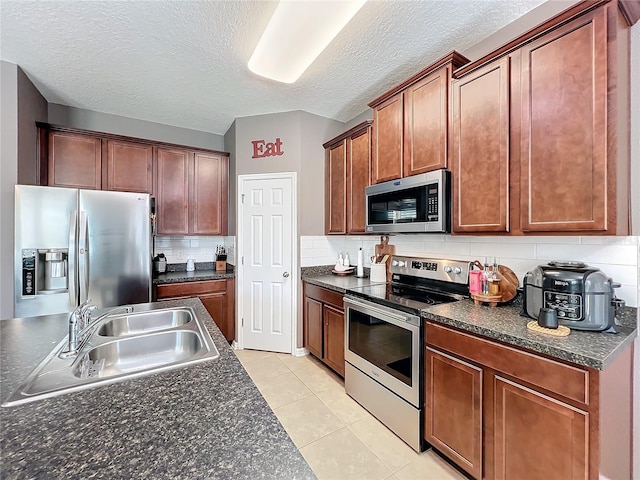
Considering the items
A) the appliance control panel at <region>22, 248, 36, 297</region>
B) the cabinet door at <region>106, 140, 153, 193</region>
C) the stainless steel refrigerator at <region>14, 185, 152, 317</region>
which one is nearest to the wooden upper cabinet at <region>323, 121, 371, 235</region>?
the stainless steel refrigerator at <region>14, 185, 152, 317</region>

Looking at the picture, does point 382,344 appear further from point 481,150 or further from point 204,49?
point 204,49

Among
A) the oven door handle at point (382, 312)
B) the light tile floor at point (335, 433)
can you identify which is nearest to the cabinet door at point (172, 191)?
the light tile floor at point (335, 433)

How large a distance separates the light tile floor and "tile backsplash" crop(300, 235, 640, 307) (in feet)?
4.45

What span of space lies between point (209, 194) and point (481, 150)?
305 cm

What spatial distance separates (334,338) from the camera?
8.79 ft

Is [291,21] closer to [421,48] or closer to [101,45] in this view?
[421,48]

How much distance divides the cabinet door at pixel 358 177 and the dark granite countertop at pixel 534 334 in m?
1.30

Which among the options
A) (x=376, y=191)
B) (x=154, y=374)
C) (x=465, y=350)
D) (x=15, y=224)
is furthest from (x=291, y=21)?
(x=15, y=224)

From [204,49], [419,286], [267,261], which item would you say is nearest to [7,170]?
[204,49]

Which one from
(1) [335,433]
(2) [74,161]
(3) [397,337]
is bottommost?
(1) [335,433]

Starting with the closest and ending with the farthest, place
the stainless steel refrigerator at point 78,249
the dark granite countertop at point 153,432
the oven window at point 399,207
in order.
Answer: the dark granite countertop at point 153,432
the oven window at point 399,207
the stainless steel refrigerator at point 78,249

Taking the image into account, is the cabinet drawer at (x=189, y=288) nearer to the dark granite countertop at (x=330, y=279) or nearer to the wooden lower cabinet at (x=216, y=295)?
the wooden lower cabinet at (x=216, y=295)

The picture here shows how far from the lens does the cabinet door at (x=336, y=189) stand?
304 cm

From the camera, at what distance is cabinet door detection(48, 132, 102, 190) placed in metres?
2.82
